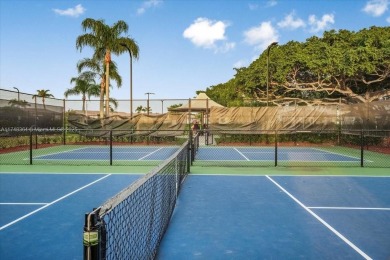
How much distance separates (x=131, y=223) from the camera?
161 inches

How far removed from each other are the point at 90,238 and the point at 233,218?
4503mm

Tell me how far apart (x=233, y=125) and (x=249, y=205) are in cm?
1376

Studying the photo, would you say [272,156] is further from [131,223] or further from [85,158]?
[131,223]

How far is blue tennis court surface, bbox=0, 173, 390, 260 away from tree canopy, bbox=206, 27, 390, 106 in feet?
55.1

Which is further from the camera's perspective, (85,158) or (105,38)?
(105,38)

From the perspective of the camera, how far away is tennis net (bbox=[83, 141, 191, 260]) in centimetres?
206

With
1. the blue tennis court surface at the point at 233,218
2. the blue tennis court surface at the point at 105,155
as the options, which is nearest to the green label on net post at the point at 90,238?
the blue tennis court surface at the point at 233,218

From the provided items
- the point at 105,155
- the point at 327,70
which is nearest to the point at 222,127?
the point at 105,155

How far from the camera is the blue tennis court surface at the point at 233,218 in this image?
4688 millimetres

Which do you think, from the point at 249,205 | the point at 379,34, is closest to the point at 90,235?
the point at 249,205

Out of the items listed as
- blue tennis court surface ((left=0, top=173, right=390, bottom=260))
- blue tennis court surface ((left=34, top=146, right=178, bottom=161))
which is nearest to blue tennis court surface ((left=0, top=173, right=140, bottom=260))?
blue tennis court surface ((left=0, top=173, right=390, bottom=260))

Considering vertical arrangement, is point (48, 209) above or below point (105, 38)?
below

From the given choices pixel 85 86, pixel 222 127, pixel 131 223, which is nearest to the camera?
pixel 131 223

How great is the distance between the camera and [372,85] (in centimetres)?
2939
